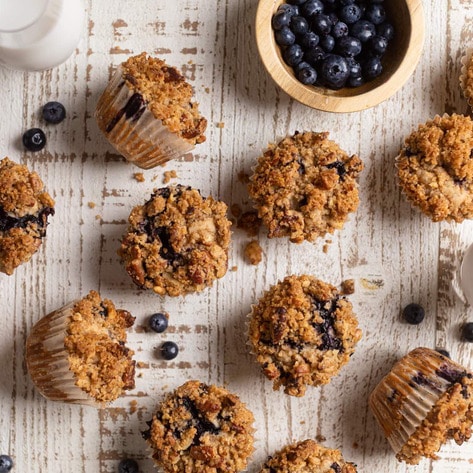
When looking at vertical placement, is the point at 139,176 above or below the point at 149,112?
below

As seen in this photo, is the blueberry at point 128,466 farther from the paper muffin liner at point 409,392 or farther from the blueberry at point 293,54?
the blueberry at point 293,54

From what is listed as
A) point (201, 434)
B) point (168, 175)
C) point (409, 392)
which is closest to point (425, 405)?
point (409, 392)

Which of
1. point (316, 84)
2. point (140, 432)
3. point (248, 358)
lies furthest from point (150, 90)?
point (140, 432)

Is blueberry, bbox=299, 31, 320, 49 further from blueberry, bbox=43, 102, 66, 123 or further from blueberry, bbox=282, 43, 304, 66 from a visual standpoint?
blueberry, bbox=43, 102, 66, 123

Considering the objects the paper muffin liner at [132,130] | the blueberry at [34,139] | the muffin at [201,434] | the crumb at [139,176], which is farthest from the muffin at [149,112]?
the muffin at [201,434]

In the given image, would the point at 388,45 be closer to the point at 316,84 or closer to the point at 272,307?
the point at 316,84

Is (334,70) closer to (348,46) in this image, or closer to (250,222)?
(348,46)
